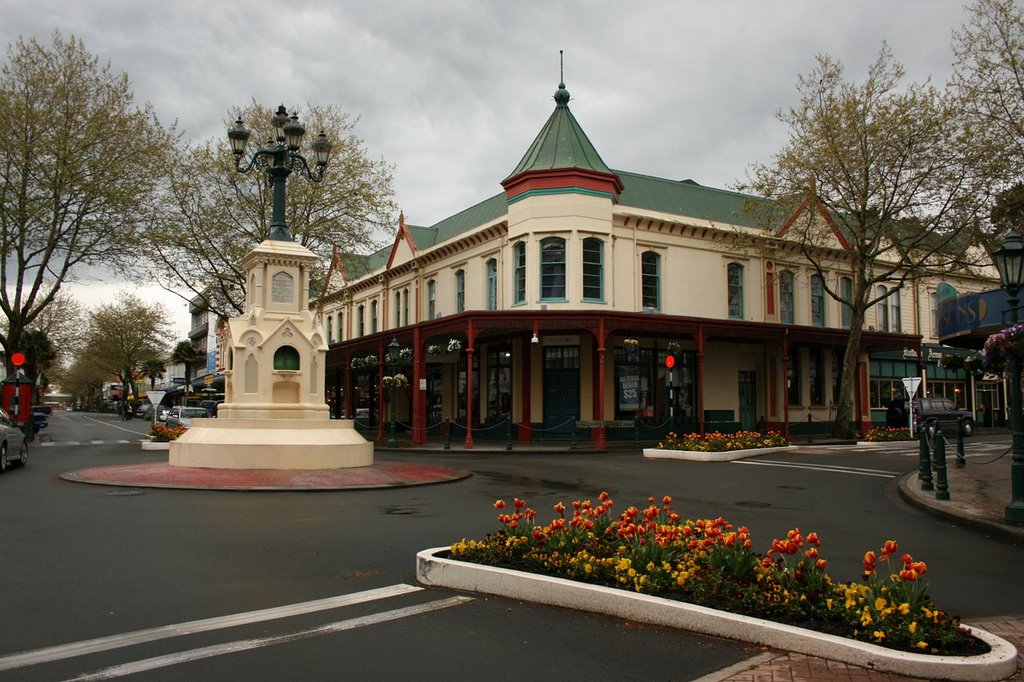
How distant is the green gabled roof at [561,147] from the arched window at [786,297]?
A: 9709mm

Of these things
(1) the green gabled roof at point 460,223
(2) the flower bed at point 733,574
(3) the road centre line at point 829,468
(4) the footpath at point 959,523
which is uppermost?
(1) the green gabled roof at point 460,223

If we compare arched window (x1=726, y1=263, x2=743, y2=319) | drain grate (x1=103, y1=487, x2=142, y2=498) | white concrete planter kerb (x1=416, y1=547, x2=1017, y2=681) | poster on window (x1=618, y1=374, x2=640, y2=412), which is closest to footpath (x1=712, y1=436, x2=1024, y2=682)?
white concrete planter kerb (x1=416, y1=547, x2=1017, y2=681)

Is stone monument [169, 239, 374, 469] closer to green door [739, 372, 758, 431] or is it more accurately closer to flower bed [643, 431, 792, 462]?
flower bed [643, 431, 792, 462]

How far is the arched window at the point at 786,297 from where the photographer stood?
32.9 meters

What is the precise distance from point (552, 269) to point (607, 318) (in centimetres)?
323

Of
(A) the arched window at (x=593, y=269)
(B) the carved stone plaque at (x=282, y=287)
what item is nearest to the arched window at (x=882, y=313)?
(A) the arched window at (x=593, y=269)

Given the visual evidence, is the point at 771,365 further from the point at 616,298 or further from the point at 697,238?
the point at 616,298

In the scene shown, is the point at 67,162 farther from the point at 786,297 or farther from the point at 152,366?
the point at 152,366

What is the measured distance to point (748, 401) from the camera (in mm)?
32844

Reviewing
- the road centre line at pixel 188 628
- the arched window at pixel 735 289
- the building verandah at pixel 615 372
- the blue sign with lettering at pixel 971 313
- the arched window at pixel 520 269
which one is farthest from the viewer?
the arched window at pixel 735 289

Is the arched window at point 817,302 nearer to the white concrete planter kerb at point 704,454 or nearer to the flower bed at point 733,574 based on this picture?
the white concrete planter kerb at point 704,454

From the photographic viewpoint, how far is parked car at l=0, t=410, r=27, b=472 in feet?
55.5

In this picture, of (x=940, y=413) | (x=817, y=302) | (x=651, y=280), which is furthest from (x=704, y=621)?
(x=817, y=302)

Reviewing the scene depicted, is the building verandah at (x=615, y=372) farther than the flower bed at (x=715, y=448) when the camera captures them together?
Yes
